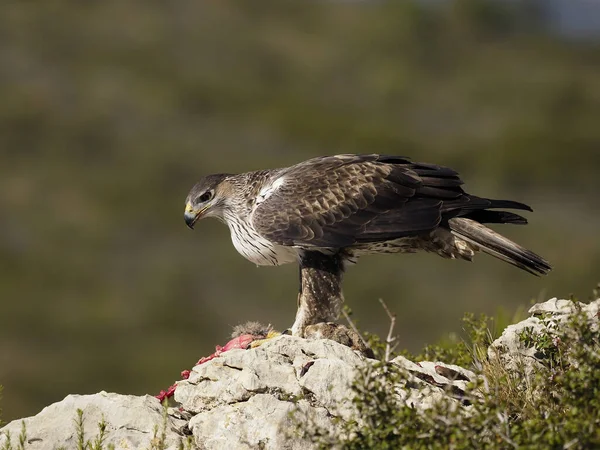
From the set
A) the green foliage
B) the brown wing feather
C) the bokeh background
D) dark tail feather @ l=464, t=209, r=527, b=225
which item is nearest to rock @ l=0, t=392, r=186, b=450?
the green foliage

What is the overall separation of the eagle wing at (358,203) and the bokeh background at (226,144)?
565 inches

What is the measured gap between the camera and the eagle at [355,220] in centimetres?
858

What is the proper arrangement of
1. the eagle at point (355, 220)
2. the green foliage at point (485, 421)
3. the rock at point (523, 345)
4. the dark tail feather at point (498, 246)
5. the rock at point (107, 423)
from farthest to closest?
the eagle at point (355, 220), the dark tail feather at point (498, 246), the rock at point (523, 345), the rock at point (107, 423), the green foliage at point (485, 421)

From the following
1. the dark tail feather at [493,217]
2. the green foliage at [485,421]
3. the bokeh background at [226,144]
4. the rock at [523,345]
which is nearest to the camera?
the green foliage at [485,421]

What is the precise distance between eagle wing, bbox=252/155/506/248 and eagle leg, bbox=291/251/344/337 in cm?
23

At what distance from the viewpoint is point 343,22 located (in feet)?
222

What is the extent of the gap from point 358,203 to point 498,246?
1165 millimetres

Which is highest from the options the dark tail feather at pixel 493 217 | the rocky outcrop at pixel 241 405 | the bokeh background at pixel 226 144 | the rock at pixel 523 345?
the bokeh background at pixel 226 144

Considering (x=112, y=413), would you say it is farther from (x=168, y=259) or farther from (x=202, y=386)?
(x=168, y=259)

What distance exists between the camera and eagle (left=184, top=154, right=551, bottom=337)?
28.1 feet

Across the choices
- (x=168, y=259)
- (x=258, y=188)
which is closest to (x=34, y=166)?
(x=168, y=259)

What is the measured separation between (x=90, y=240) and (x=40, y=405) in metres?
13.3

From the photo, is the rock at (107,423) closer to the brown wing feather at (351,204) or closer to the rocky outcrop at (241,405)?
the rocky outcrop at (241,405)

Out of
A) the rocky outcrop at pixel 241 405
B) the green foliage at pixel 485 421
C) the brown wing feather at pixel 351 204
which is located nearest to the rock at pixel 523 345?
the rocky outcrop at pixel 241 405
